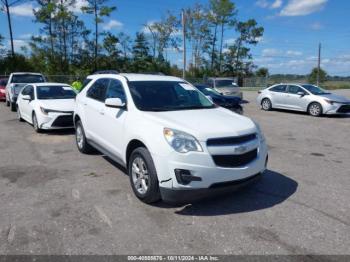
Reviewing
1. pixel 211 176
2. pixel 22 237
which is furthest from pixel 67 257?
pixel 211 176

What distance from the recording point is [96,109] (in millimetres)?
5902

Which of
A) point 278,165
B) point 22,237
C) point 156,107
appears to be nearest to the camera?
point 22,237

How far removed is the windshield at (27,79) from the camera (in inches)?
654

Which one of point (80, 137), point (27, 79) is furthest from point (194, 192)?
point (27, 79)

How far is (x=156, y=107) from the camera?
195 inches

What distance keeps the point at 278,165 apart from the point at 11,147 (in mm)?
6075

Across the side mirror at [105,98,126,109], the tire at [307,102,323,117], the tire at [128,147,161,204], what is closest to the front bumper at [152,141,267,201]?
the tire at [128,147,161,204]

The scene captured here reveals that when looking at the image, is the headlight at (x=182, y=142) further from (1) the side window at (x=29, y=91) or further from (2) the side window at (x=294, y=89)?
(2) the side window at (x=294, y=89)

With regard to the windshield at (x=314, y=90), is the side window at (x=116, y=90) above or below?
above

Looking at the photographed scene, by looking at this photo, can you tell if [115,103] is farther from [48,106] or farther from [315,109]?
[315,109]

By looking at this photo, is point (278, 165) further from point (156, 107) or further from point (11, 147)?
point (11, 147)

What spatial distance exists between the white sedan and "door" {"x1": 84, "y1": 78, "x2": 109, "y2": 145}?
2936 millimetres

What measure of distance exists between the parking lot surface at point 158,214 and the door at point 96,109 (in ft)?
2.12

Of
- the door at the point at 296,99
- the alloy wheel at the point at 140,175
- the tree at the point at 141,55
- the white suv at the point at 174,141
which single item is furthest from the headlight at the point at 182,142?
the tree at the point at 141,55
